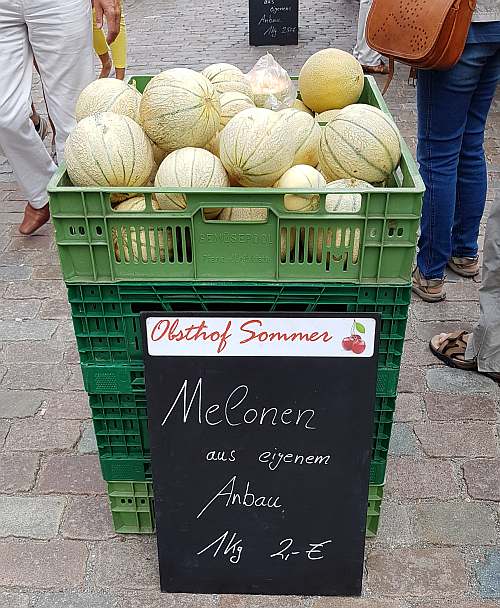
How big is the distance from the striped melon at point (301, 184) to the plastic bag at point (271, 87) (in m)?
0.49

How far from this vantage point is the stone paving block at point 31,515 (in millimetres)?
2375

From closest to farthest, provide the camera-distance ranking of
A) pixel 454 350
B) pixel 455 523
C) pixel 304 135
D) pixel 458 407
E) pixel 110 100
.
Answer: pixel 304 135
pixel 110 100
pixel 455 523
pixel 458 407
pixel 454 350

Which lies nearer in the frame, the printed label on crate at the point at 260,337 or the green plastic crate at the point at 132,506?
the printed label on crate at the point at 260,337

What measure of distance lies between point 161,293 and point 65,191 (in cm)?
34

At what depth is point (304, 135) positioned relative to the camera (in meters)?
1.91

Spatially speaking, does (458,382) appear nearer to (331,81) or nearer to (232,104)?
(331,81)

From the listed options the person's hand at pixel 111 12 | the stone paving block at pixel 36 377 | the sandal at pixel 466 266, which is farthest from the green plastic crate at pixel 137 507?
the person's hand at pixel 111 12

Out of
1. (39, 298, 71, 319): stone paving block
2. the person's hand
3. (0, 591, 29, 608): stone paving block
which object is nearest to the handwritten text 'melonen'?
(0, 591, 29, 608): stone paving block

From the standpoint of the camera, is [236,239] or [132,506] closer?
[236,239]

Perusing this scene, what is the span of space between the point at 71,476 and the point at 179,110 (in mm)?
1465

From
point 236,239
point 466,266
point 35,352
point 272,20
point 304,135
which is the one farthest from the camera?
point 272,20

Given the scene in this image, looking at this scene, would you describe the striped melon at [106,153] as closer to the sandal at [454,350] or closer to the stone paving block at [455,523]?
the stone paving block at [455,523]

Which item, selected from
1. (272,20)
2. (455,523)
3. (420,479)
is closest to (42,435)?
(420,479)

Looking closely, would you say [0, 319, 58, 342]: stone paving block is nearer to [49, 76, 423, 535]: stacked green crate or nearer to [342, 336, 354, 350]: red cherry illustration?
[49, 76, 423, 535]: stacked green crate
